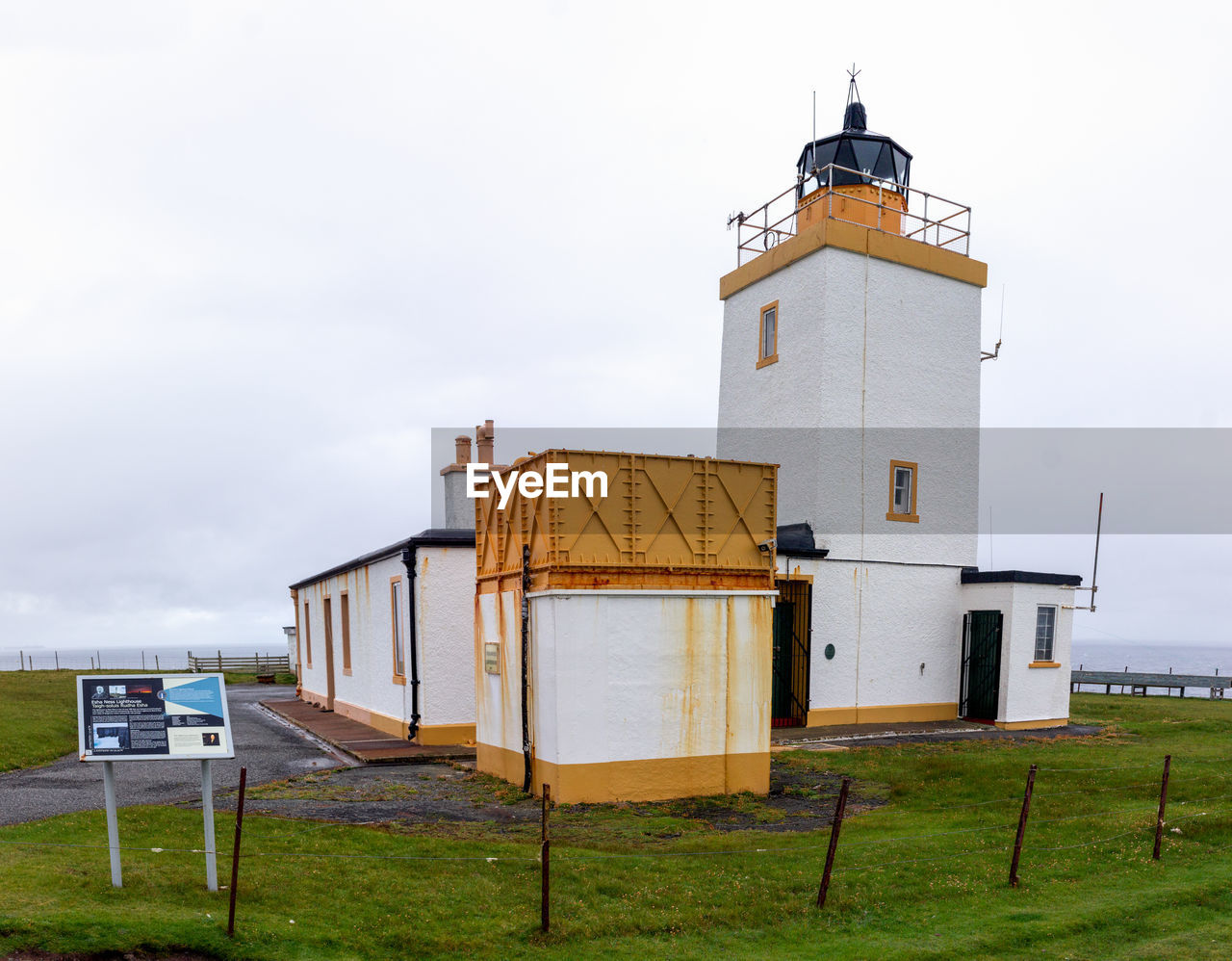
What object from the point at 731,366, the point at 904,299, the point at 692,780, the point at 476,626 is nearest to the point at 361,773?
the point at 476,626

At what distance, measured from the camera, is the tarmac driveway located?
1177cm

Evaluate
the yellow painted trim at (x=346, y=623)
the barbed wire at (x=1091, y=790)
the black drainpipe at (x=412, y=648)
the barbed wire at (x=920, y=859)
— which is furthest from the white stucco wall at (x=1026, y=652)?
the yellow painted trim at (x=346, y=623)

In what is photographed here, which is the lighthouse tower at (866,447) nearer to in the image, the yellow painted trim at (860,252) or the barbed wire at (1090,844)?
the yellow painted trim at (860,252)

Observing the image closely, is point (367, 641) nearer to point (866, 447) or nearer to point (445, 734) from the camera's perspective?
point (445, 734)

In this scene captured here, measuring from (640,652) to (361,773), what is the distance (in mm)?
5256

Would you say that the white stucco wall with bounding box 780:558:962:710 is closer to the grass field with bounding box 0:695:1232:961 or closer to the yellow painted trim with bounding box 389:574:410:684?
the grass field with bounding box 0:695:1232:961

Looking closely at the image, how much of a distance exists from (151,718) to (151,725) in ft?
0.19

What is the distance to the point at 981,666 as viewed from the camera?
2175 cm

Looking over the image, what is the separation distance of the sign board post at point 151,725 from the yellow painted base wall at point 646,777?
5.15m

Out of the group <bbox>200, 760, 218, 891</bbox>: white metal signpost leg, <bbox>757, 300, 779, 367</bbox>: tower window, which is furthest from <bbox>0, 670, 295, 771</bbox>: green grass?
<bbox>757, 300, 779, 367</bbox>: tower window

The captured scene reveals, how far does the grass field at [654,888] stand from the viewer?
23.7 feet

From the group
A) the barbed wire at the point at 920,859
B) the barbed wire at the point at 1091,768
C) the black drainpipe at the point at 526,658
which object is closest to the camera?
the barbed wire at the point at 920,859

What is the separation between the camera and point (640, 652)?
1277 cm

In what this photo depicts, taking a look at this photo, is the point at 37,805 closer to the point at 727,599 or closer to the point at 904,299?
the point at 727,599
